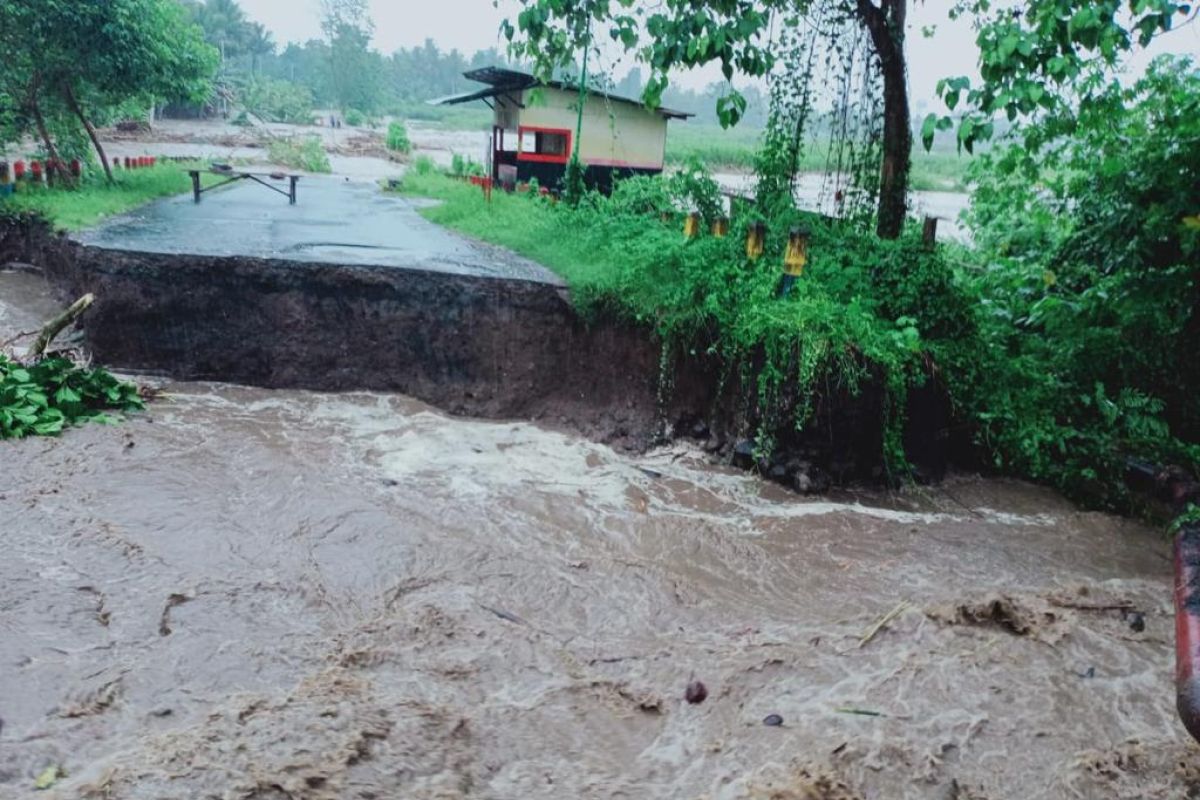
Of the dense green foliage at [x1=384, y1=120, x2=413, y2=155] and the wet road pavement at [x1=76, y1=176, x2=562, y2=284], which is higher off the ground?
the dense green foliage at [x1=384, y1=120, x2=413, y2=155]

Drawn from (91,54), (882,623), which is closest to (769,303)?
(882,623)

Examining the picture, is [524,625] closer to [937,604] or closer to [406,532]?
[406,532]

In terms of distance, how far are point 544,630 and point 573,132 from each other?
11.9m

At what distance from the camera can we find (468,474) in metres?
7.28

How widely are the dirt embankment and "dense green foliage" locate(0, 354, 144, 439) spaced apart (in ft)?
4.25

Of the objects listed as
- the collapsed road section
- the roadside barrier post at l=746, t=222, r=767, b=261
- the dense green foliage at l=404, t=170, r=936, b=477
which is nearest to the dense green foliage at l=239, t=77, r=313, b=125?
the collapsed road section

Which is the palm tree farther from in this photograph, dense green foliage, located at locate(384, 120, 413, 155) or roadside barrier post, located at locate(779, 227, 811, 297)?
roadside barrier post, located at locate(779, 227, 811, 297)

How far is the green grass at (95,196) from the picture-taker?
11.3 m

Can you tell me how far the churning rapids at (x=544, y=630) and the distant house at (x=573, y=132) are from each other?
28.9ft

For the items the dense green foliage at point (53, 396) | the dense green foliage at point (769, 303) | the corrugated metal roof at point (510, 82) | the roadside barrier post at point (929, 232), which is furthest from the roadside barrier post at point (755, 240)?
the corrugated metal roof at point (510, 82)

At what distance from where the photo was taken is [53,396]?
7.26 meters

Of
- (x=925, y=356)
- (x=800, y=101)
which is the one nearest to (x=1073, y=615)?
(x=925, y=356)

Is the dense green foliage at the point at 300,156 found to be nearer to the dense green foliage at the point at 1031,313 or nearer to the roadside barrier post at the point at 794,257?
the dense green foliage at the point at 1031,313

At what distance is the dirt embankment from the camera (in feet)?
29.0
